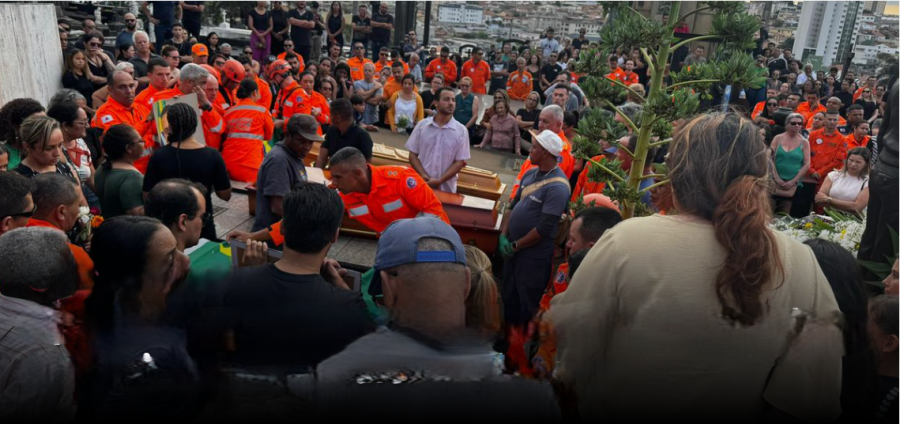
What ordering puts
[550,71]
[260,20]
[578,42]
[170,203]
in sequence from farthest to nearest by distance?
[578,42] < [550,71] < [260,20] < [170,203]

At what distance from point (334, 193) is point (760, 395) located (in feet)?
4.73

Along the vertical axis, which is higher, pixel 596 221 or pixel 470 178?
pixel 596 221

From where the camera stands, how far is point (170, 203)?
2799mm

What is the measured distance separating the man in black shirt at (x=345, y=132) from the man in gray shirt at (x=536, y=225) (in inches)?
67.7

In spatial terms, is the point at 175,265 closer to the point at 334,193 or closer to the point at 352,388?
the point at 334,193

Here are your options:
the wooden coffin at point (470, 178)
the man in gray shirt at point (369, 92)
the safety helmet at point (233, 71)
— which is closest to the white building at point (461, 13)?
the man in gray shirt at point (369, 92)

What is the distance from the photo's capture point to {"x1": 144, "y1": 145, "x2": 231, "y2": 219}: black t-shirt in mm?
3754

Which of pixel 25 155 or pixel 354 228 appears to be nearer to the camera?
pixel 25 155

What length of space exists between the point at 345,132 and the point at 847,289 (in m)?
4.31

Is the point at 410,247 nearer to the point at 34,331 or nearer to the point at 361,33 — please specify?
the point at 34,331

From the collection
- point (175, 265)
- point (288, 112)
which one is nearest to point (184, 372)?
point (175, 265)

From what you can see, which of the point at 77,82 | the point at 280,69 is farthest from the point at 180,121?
the point at 280,69

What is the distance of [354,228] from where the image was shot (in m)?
5.45

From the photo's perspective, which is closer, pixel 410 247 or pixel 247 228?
pixel 410 247
